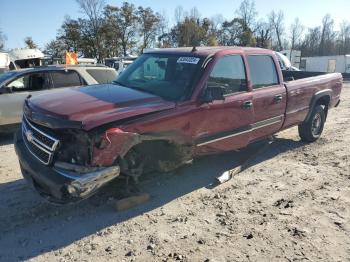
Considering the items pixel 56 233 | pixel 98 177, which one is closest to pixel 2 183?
pixel 56 233

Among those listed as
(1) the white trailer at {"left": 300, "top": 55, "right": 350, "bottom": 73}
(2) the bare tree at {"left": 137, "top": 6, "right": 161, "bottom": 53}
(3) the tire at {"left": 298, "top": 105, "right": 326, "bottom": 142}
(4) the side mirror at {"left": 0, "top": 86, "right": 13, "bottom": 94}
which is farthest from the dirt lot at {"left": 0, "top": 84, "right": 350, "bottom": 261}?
(2) the bare tree at {"left": 137, "top": 6, "right": 161, "bottom": 53}

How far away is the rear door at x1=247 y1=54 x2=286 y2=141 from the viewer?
233 inches

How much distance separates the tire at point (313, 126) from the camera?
7729 mm

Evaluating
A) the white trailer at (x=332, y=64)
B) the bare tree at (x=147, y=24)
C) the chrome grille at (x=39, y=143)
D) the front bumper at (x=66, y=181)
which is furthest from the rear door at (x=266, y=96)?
the bare tree at (x=147, y=24)

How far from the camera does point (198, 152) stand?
5.12 m

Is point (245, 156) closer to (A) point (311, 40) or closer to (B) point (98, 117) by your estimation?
(B) point (98, 117)

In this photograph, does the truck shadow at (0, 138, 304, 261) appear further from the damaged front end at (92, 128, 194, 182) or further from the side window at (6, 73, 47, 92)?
the side window at (6, 73, 47, 92)

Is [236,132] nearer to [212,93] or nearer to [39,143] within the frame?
[212,93]

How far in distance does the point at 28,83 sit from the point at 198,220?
19.8 ft

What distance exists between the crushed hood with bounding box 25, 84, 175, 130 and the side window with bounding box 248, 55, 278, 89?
6.16 feet

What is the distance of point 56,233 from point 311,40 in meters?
85.3

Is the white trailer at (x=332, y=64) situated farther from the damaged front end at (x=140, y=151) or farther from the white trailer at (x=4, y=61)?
the damaged front end at (x=140, y=151)

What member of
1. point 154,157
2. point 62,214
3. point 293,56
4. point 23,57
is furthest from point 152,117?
point 293,56

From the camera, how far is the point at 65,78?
9078mm
